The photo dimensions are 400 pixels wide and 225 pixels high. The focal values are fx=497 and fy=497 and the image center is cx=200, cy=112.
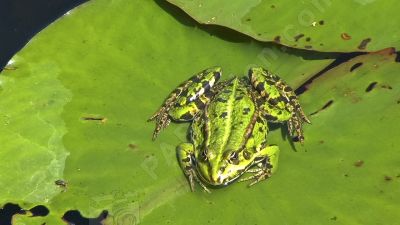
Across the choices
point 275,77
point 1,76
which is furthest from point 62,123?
point 275,77

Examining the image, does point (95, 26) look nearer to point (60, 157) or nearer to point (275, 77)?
point (60, 157)

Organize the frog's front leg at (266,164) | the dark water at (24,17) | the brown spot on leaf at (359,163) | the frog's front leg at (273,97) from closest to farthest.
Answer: the brown spot on leaf at (359,163) → the frog's front leg at (266,164) → the frog's front leg at (273,97) → the dark water at (24,17)

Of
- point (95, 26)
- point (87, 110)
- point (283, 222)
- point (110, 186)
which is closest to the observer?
point (283, 222)

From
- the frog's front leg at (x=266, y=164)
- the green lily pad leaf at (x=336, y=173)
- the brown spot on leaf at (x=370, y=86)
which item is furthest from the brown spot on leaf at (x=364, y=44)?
the frog's front leg at (x=266, y=164)

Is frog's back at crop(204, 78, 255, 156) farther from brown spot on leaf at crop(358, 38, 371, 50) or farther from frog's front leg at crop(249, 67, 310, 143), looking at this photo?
brown spot on leaf at crop(358, 38, 371, 50)

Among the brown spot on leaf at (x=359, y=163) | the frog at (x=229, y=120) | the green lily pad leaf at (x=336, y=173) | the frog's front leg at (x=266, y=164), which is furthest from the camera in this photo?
the frog at (x=229, y=120)

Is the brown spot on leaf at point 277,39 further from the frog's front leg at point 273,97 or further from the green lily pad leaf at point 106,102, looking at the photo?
the frog's front leg at point 273,97

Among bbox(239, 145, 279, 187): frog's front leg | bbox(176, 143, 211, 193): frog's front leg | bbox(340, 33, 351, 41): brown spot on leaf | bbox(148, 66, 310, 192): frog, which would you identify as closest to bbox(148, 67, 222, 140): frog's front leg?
bbox(148, 66, 310, 192): frog
